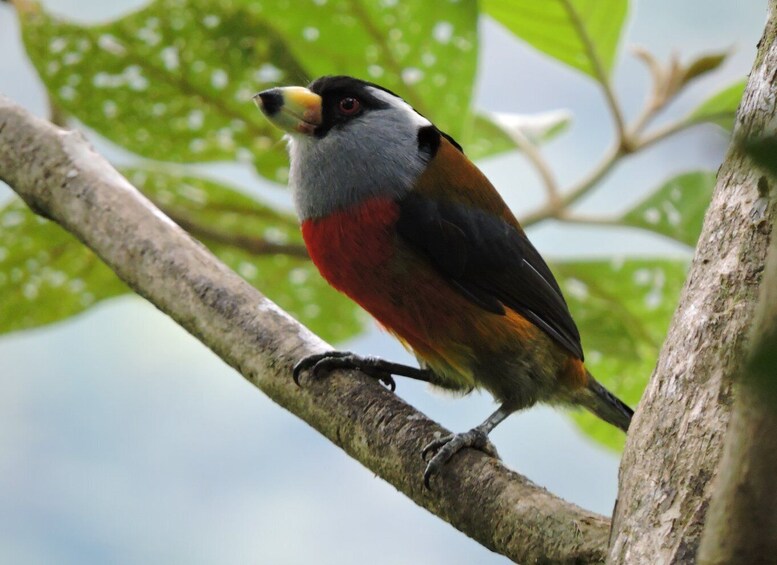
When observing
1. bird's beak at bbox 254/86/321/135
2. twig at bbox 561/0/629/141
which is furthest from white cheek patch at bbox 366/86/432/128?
twig at bbox 561/0/629/141

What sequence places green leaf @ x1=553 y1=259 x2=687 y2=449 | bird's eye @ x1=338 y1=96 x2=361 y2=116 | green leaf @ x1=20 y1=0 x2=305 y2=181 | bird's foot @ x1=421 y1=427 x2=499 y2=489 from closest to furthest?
bird's foot @ x1=421 y1=427 x2=499 y2=489 → bird's eye @ x1=338 y1=96 x2=361 y2=116 → green leaf @ x1=20 y1=0 x2=305 y2=181 → green leaf @ x1=553 y1=259 x2=687 y2=449

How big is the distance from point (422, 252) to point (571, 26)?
97 centimetres

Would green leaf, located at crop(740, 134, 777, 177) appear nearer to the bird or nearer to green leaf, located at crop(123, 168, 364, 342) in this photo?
the bird

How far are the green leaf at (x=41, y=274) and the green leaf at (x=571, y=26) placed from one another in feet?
4.17

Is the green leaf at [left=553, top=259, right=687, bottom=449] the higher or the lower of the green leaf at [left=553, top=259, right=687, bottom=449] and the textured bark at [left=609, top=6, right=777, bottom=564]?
the higher

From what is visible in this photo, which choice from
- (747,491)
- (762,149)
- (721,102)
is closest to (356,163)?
(721,102)

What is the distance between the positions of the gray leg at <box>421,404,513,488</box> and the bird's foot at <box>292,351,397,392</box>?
0.22m

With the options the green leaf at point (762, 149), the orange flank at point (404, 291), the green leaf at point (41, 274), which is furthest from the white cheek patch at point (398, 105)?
the green leaf at point (762, 149)

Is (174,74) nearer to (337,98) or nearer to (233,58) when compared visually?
→ (233,58)

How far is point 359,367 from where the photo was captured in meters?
1.79

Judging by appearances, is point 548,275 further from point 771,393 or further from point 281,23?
point 771,393

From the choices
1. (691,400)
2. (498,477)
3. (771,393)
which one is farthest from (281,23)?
(771,393)

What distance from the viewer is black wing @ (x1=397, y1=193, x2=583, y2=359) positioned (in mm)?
1758

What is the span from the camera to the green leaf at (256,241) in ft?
8.37
